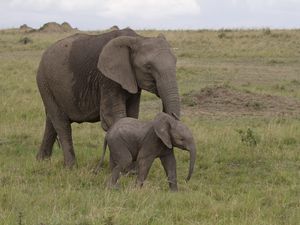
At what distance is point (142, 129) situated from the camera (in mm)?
7438

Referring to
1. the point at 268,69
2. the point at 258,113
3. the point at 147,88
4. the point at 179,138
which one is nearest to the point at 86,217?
the point at 179,138

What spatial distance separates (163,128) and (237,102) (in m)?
8.29

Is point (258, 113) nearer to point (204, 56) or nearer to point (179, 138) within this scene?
point (179, 138)

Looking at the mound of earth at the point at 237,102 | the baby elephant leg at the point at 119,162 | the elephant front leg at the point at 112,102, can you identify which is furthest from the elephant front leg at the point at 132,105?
the mound of earth at the point at 237,102

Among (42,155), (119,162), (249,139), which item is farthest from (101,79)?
(249,139)

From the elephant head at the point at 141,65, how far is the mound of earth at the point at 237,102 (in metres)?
6.45

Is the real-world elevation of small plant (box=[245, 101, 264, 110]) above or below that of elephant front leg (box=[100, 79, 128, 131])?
below

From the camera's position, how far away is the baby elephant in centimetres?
706

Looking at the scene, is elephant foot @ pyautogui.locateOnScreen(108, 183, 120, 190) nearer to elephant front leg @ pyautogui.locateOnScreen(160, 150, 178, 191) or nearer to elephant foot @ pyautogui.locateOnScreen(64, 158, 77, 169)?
elephant front leg @ pyautogui.locateOnScreen(160, 150, 178, 191)

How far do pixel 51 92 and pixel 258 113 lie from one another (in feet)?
20.7

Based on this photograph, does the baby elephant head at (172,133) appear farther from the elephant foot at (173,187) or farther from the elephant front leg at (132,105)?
the elephant front leg at (132,105)

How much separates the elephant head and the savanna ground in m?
1.26

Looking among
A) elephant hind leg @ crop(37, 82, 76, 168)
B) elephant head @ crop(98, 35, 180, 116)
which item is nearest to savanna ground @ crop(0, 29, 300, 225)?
elephant hind leg @ crop(37, 82, 76, 168)

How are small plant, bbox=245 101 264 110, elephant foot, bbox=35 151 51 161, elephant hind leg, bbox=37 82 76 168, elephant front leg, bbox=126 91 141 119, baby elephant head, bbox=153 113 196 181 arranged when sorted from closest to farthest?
baby elephant head, bbox=153 113 196 181
elephant front leg, bbox=126 91 141 119
elephant hind leg, bbox=37 82 76 168
elephant foot, bbox=35 151 51 161
small plant, bbox=245 101 264 110
